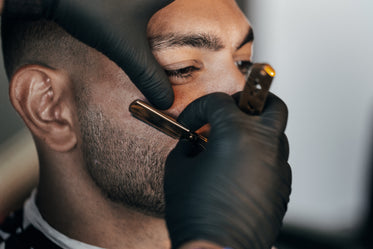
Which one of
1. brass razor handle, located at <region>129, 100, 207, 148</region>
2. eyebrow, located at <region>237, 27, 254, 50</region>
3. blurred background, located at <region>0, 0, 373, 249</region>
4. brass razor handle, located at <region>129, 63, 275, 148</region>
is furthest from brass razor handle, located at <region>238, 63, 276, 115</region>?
blurred background, located at <region>0, 0, 373, 249</region>

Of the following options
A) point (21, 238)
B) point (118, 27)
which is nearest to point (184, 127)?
point (118, 27)

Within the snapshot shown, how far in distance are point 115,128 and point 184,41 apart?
296mm

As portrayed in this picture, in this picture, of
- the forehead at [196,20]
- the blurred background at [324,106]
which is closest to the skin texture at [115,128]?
the forehead at [196,20]

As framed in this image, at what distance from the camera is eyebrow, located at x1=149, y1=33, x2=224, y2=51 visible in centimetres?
100

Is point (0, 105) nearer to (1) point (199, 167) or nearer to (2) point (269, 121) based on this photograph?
(1) point (199, 167)

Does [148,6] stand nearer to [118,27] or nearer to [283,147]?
[118,27]

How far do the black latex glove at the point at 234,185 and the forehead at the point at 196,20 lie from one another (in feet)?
0.82

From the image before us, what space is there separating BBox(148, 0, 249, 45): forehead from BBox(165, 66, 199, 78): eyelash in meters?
0.10

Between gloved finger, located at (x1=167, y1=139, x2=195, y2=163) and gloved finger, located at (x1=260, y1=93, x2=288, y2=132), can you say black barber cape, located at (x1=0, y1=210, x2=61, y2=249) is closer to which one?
gloved finger, located at (x1=167, y1=139, x2=195, y2=163)

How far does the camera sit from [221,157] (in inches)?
32.4

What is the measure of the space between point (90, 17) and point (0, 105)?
0.75 metres

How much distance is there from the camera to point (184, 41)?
1.02 metres

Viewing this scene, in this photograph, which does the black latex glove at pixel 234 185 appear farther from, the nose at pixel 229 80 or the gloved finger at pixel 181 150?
the nose at pixel 229 80

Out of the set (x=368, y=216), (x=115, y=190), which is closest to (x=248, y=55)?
(x=115, y=190)
